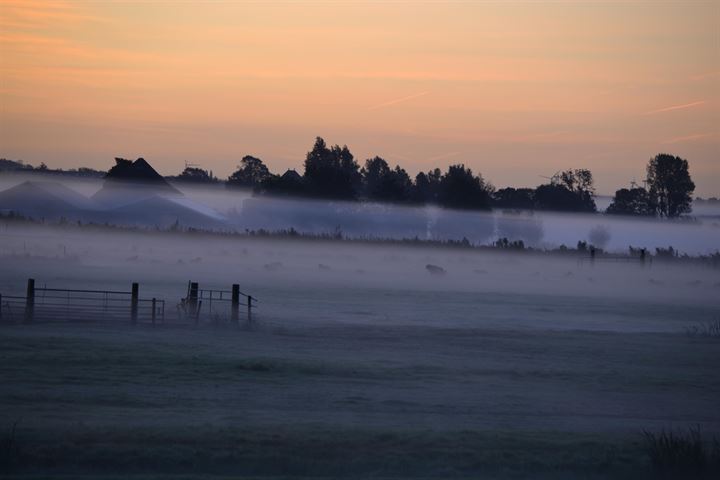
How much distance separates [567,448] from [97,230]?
74290 millimetres

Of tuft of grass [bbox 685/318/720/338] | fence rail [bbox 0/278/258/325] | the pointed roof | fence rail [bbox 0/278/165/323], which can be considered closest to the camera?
fence rail [bbox 0/278/165/323]

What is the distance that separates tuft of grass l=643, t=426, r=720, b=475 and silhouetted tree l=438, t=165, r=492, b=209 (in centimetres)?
8863

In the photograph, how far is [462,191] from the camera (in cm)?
10381

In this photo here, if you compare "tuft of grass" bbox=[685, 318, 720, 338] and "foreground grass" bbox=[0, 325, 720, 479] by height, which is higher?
"foreground grass" bbox=[0, 325, 720, 479]

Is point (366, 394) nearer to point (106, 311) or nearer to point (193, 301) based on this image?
point (193, 301)

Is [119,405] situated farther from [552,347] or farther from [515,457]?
[552,347]

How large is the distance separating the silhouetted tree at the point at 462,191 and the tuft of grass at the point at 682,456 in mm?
88631

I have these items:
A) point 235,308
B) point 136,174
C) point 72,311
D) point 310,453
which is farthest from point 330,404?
point 136,174

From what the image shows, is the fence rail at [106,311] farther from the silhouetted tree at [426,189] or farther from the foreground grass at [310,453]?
the silhouetted tree at [426,189]

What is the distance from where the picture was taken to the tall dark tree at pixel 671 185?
113562 millimetres

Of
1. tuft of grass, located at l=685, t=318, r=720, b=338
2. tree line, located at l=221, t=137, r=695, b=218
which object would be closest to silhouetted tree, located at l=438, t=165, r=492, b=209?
tree line, located at l=221, t=137, r=695, b=218

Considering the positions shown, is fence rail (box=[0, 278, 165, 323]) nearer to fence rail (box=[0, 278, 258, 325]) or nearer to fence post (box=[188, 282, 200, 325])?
fence rail (box=[0, 278, 258, 325])

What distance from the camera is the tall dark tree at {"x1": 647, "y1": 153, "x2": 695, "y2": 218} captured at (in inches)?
4471

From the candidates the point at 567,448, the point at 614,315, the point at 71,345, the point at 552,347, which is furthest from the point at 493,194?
the point at 567,448
